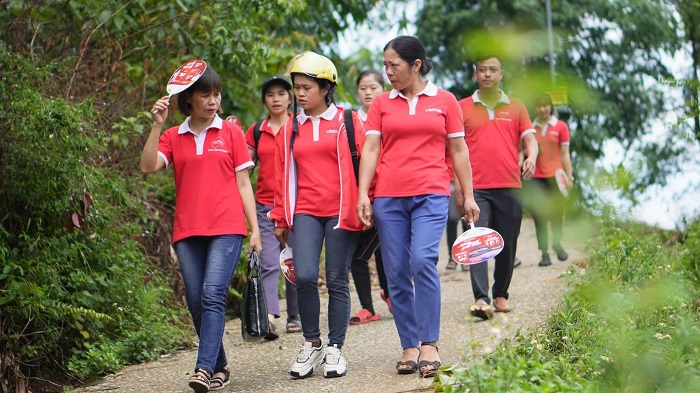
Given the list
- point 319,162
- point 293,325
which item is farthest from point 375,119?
point 293,325

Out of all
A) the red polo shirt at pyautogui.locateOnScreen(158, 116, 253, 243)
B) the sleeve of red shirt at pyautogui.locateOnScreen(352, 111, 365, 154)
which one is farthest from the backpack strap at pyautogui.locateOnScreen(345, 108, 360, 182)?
the red polo shirt at pyautogui.locateOnScreen(158, 116, 253, 243)

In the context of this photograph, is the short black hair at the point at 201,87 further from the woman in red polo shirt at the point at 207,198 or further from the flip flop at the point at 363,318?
the flip flop at the point at 363,318

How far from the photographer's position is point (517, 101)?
6.00ft

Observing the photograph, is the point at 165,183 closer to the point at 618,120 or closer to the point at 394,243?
the point at 394,243

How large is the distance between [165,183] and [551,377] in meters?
6.09

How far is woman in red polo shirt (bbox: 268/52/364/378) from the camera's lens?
590 cm

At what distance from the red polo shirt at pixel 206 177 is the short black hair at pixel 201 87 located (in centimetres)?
13

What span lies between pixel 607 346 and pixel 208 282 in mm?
2534

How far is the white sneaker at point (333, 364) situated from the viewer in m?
5.82

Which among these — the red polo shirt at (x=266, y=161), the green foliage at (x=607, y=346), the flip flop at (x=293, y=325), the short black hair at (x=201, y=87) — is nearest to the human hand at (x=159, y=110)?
the short black hair at (x=201, y=87)

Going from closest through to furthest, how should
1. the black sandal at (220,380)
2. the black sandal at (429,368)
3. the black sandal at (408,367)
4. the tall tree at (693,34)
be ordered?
the tall tree at (693,34), the black sandal at (429,368), the black sandal at (408,367), the black sandal at (220,380)

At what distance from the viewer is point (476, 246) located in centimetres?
538

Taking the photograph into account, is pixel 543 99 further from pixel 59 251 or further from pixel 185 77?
pixel 59 251

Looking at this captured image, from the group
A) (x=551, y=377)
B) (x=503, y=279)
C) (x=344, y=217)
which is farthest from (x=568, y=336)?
(x=503, y=279)
